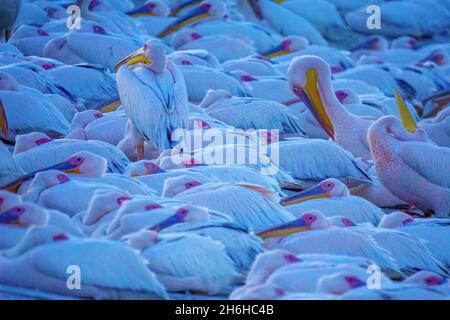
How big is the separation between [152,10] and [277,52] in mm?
1866

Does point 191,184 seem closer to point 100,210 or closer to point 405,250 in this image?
point 100,210

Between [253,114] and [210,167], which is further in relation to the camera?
[253,114]

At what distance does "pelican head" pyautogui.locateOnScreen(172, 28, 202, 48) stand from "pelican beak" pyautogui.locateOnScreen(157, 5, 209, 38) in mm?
815

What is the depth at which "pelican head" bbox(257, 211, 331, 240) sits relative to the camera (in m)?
6.20

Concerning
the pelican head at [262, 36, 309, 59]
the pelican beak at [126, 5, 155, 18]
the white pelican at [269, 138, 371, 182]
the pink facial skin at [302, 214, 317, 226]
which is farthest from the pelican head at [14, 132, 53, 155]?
the pelican beak at [126, 5, 155, 18]

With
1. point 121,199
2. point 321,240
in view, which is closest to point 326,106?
point 321,240

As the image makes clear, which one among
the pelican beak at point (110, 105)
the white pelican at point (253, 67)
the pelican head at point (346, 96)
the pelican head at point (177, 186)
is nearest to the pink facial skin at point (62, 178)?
the pelican head at point (177, 186)

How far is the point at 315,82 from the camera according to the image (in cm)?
864

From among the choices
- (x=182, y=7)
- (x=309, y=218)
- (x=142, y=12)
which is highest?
(x=182, y=7)

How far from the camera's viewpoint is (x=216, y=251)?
565cm

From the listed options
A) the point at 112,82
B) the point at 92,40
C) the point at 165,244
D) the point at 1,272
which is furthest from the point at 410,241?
the point at 92,40

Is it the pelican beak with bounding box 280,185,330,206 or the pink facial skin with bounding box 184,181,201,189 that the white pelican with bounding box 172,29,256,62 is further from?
the pink facial skin with bounding box 184,181,201,189

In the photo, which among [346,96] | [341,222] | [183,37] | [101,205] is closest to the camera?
[101,205]
